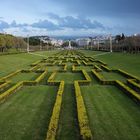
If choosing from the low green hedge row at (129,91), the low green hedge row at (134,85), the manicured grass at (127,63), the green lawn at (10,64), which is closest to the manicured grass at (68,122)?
the low green hedge row at (129,91)

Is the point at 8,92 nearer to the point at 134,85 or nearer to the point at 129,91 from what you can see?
the point at 129,91

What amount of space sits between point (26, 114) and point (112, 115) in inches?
115

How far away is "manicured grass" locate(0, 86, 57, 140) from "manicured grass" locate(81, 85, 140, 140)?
151cm

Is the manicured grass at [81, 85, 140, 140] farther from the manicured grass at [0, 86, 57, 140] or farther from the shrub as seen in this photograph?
the shrub

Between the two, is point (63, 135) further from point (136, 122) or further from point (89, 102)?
point (89, 102)

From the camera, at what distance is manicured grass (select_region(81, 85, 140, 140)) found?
838 cm

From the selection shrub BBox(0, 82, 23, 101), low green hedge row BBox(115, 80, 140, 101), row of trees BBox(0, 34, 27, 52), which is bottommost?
shrub BBox(0, 82, 23, 101)

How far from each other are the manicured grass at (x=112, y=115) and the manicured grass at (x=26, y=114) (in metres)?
1.51

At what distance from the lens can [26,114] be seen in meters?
10.5

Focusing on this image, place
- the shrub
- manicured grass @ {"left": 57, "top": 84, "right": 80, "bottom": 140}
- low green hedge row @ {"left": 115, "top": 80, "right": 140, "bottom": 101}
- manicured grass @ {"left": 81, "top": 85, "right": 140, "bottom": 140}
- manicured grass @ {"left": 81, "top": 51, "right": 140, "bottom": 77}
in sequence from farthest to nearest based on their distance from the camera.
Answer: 1. manicured grass @ {"left": 81, "top": 51, "right": 140, "bottom": 77}
2. the shrub
3. low green hedge row @ {"left": 115, "top": 80, "right": 140, "bottom": 101}
4. manicured grass @ {"left": 81, "top": 85, "right": 140, "bottom": 140}
5. manicured grass @ {"left": 57, "top": 84, "right": 80, "bottom": 140}

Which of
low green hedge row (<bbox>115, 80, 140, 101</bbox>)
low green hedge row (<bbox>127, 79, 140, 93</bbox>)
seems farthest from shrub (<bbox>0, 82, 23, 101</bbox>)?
low green hedge row (<bbox>127, 79, 140, 93</bbox>)

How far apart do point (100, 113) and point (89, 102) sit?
193 cm

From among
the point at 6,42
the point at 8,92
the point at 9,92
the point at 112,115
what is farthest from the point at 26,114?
the point at 6,42

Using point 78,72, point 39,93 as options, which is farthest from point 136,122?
point 78,72
